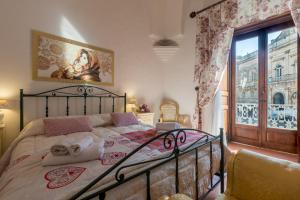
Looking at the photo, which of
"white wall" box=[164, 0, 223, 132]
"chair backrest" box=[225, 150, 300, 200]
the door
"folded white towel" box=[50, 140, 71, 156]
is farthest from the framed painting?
the door

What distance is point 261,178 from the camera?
1.04m

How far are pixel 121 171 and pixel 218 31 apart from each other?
9.45 feet

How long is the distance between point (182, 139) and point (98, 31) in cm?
245

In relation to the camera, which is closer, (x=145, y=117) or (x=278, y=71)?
(x=278, y=71)

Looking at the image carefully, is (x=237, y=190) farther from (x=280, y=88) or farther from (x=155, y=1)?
(x=155, y=1)

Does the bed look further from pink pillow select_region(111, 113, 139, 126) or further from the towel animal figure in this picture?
pink pillow select_region(111, 113, 139, 126)

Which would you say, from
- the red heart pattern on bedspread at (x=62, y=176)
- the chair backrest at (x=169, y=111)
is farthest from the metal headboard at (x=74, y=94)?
the red heart pattern on bedspread at (x=62, y=176)

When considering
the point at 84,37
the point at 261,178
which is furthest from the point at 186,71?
the point at 261,178

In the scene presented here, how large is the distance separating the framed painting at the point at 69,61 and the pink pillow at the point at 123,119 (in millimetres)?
746

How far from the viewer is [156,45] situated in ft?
12.7

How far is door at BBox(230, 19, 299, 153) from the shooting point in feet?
9.60

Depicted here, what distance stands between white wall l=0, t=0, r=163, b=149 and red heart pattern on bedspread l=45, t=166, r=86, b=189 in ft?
5.64

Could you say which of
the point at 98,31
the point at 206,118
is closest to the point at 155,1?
the point at 98,31

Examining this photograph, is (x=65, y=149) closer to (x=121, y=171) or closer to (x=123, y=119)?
(x=121, y=171)
